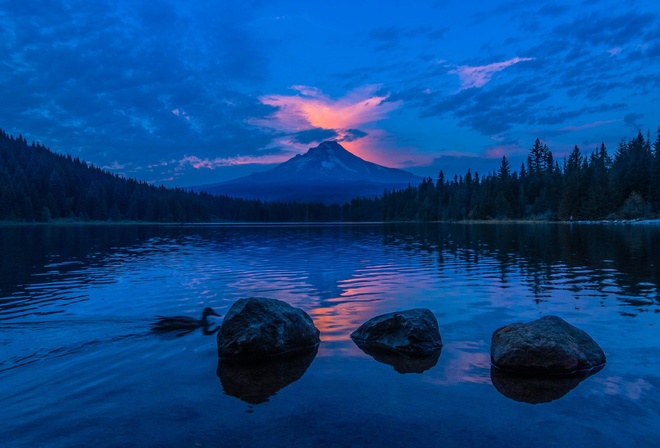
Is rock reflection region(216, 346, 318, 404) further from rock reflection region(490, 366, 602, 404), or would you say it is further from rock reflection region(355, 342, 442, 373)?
rock reflection region(490, 366, 602, 404)

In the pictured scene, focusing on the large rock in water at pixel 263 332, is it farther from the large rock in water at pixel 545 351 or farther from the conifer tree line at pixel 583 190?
the conifer tree line at pixel 583 190

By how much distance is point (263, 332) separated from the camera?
11.9 meters

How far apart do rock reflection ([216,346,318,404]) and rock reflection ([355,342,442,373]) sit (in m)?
1.78

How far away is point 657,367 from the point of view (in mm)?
10234

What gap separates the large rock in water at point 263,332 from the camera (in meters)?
11.6

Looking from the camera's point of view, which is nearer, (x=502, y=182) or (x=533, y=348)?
(x=533, y=348)

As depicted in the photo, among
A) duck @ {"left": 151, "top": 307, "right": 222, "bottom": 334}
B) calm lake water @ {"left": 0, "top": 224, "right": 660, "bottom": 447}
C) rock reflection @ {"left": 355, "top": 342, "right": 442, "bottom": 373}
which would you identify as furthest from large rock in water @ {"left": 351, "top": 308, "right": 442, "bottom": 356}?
duck @ {"left": 151, "top": 307, "right": 222, "bottom": 334}

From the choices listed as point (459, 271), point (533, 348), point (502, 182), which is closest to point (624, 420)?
point (533, 348)

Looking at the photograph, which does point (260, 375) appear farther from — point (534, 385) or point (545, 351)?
point (545, 351)

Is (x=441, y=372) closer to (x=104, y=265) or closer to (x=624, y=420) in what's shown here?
(x=624, y=420)

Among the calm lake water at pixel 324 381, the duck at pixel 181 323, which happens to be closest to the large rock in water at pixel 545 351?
the calm lake water at pixel 324 381

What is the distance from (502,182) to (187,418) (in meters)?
196

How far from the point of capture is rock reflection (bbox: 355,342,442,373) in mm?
10703

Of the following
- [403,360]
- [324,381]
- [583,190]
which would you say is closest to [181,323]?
[324,381]
